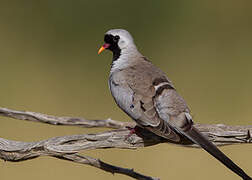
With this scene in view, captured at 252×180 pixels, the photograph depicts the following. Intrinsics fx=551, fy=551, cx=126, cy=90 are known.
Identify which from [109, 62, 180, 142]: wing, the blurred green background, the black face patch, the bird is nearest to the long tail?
the bird

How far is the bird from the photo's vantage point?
3256 millimetres

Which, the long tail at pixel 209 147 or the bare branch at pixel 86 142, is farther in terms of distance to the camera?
the bare branch at pixel 86 142

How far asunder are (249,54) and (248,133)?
135 inches

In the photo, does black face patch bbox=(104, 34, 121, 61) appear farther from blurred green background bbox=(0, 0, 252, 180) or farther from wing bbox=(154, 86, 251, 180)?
blurred green background bbox=(0, 0, 252, 180)

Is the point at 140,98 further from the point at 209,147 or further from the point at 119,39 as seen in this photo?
the point at 119,39

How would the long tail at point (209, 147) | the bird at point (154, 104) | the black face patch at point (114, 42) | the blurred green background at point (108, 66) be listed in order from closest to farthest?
the long tail at point (209, 147), the bird at point (154, 104), the black face patch at point (114, 42), the blurred green background at point (108, 66)

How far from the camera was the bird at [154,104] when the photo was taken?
3256 millimetres

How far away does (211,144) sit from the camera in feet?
10.2

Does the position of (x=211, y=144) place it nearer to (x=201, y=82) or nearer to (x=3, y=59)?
(x=201, y=82)

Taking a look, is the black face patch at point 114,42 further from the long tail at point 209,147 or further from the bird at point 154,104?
the long tail at point 209,147

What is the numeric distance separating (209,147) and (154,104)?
0.56 m

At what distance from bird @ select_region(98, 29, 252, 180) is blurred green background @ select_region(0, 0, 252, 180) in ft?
4.81

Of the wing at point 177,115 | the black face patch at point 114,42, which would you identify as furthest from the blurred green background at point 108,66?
the wing at point 177,115

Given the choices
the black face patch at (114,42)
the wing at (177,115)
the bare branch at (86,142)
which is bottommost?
the bare branch at (86,142)
